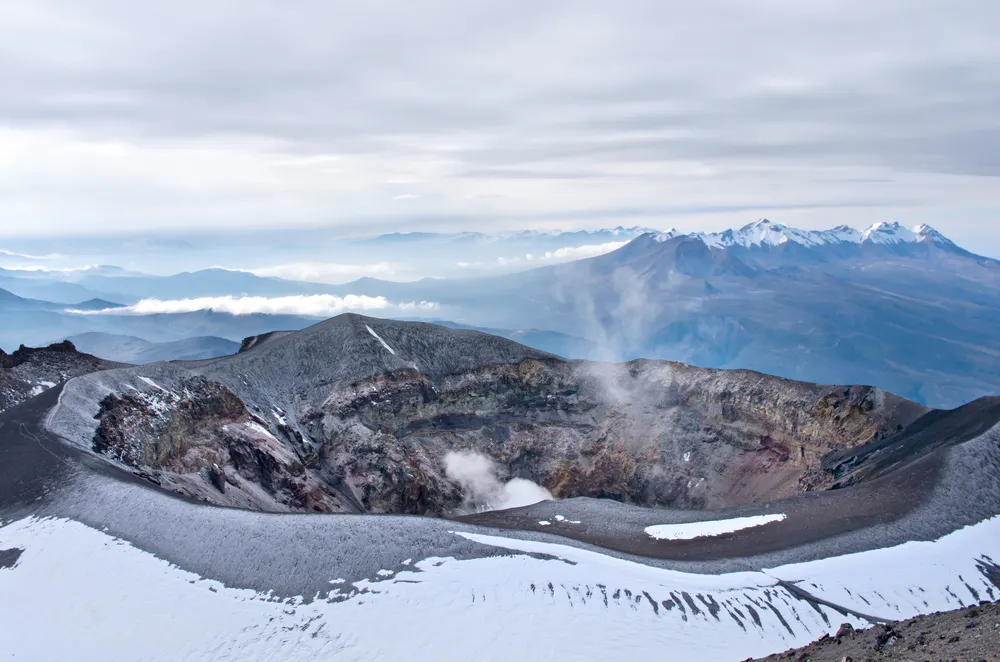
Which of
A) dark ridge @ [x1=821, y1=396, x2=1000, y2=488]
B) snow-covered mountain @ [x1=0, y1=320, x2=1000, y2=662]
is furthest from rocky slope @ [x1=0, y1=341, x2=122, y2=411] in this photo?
dark ridge @ [x1=821, y1=396, x2=1000, y2=488]

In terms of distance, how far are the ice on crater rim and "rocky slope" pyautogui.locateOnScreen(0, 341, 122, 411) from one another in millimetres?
59475

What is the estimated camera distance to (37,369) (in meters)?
74.6

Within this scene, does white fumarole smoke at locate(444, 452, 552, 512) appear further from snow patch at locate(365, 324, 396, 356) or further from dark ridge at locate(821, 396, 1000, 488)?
dark ridge at locate(821, 396, 1000, 488)

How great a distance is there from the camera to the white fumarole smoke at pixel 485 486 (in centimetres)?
8656

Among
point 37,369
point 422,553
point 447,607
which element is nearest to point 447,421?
point 37,369

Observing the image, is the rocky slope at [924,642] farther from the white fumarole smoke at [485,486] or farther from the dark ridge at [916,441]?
the white fumarole smoke at [485,486]

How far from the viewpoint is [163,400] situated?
2660 inches

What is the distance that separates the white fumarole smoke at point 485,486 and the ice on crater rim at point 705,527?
1524 inches

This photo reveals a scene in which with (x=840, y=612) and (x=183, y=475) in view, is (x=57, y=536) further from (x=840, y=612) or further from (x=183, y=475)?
(x=840, y=612)

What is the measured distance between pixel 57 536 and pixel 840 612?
132 feet

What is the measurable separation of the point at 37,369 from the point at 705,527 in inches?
2676

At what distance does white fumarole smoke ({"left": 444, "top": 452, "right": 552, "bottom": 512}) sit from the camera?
86562mm

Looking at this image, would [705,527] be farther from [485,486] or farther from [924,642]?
[485,486]

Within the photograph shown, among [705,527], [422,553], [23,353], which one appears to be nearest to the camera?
[422,553]
